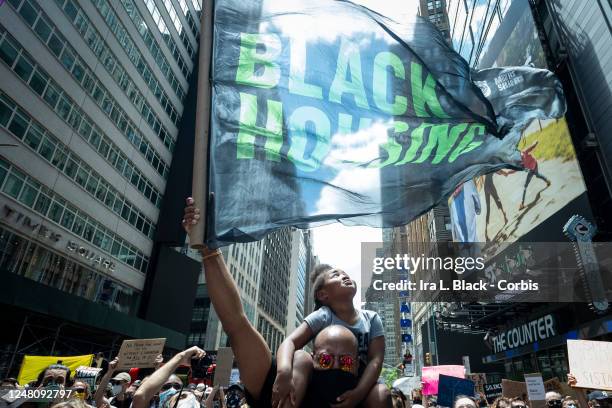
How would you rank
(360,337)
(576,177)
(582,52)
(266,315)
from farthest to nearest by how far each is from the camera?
1. (266,315)
2. (582,52)
3. (576,177)
4. (360,337)

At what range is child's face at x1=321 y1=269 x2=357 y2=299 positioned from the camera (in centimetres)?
251

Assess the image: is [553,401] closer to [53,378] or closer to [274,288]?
[53,378]

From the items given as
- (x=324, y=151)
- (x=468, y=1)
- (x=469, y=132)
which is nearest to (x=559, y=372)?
(x=469, y=132)

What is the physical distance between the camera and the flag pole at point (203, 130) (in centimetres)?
256

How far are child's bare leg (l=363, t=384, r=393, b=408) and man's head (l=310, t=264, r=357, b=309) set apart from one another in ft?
1.92

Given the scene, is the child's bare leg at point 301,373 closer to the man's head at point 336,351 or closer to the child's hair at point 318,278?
the man's head at point 336,351

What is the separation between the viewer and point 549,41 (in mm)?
18359

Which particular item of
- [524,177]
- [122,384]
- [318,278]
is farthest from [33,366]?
[524,177]

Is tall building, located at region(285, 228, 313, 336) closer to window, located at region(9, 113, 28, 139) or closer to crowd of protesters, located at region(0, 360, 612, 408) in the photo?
window, located at region(9, 113, 28, 139)

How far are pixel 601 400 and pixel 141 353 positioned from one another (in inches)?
281

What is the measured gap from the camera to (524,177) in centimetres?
1789

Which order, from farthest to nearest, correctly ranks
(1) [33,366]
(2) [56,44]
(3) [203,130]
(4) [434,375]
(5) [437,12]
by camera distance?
(5) [437,12] < (2) [56,44] < (4) [434,375] < (1) [33,366] < (3) [203,130]

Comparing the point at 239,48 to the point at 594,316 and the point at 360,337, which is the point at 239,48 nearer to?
the point at 360,337

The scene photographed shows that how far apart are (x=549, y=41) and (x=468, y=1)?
44.2ft
